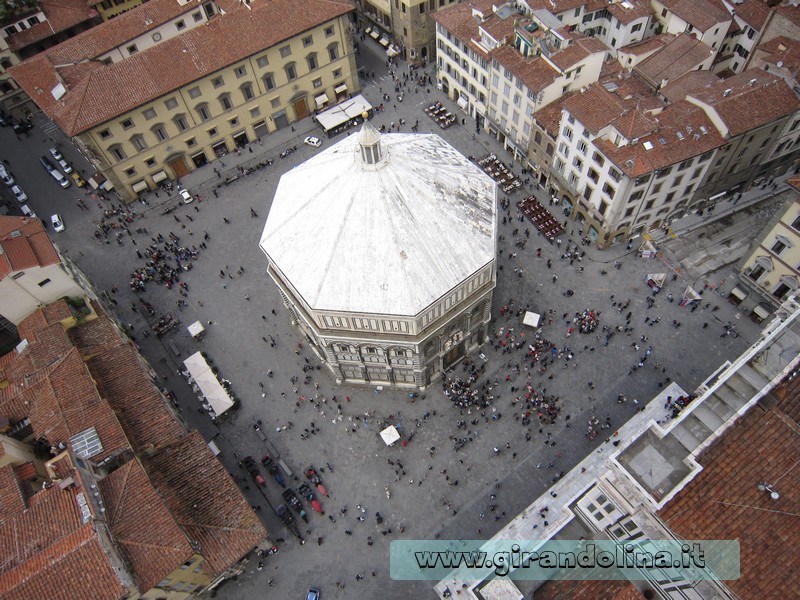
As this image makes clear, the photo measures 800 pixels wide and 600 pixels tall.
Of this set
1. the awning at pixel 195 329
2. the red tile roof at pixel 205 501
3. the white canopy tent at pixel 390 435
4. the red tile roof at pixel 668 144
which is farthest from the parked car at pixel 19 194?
the red tile roof at pixel 668 144

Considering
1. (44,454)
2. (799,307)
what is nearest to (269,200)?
(44,454)

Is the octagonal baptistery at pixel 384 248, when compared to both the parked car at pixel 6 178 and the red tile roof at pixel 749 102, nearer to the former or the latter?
the red tile roof at pixel 749 102

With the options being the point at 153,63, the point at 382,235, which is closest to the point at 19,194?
the point at 153,63

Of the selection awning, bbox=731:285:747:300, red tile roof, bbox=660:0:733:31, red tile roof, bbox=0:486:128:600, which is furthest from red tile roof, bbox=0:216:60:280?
red tile roof, bbox=660:0:733:31

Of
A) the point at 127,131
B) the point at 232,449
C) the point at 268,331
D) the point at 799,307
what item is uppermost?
the point at 127,131

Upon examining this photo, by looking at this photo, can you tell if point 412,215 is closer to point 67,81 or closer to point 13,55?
point 67,81

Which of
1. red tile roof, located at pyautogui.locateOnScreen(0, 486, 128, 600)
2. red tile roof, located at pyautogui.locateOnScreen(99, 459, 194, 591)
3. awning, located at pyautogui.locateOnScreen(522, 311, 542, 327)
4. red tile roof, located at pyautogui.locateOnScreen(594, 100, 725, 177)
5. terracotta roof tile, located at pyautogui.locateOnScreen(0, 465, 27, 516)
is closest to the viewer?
red tile roof, located at pyautogui.locateOnScreen(0, 486, 128, 600)

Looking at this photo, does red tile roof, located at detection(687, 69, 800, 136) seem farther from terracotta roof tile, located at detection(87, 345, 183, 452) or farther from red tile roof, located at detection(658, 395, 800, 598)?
terracotta roof tile, located at detection(87, 345, 183, 452)

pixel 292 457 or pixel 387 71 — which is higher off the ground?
pixel 387 71
